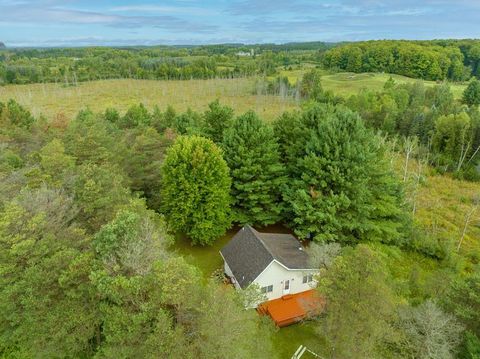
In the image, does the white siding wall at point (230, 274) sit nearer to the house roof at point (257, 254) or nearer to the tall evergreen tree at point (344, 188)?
the house roof at point (257, 254)

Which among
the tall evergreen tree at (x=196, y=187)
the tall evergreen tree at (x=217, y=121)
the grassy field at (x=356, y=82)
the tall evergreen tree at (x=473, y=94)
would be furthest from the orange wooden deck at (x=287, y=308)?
the tall evergreen tree at (x=473, y=94)

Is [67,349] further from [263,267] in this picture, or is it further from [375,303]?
[375,303]

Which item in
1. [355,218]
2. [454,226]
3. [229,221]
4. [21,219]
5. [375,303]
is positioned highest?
[21,219]

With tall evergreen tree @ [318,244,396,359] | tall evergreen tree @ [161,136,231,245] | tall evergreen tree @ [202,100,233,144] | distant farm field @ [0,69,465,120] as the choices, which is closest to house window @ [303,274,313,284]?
tall evergreen tree @ [161,136,231,245]

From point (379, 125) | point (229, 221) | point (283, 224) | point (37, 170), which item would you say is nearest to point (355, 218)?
point (283, 224)

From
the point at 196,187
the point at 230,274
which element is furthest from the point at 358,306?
the point at 196,187

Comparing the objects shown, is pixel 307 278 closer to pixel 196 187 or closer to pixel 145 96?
pixel 196 187
